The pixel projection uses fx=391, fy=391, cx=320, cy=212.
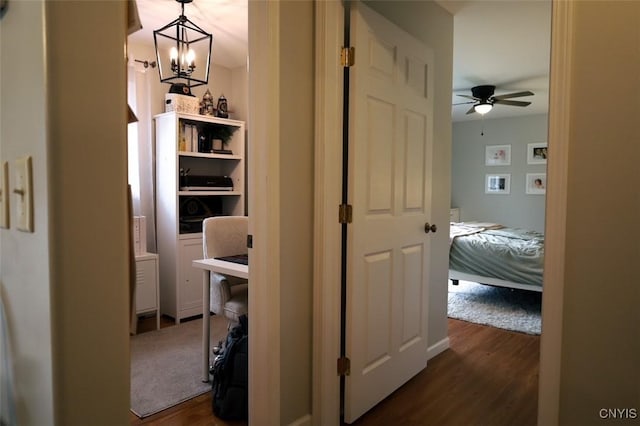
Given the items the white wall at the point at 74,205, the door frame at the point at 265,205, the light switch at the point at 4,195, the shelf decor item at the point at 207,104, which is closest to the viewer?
the white wall at the point at 74,205

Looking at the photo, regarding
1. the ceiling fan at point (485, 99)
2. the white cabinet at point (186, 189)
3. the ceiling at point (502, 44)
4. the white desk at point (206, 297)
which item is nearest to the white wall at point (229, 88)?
Result: the white cabinet at point (186, 189)

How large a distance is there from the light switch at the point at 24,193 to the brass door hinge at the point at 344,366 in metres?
1.64

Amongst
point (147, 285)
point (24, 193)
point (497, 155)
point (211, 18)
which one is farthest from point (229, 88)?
point (497, 155)

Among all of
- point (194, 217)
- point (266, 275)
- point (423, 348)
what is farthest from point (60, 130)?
point (194, 217)

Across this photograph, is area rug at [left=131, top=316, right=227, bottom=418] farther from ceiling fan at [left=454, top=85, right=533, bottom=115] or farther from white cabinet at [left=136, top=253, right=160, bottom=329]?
→ ceiling fan at [left=454, top=85, right=533, bottom=115]

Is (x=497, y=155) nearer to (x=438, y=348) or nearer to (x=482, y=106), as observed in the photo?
(x=482, y=106)

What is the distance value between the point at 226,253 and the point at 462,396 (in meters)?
1.79

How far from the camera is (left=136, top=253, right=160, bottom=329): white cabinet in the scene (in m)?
3.38

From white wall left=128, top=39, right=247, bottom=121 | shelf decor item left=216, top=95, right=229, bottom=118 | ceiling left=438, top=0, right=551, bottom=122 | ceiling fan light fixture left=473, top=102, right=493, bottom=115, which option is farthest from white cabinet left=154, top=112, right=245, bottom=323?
ceiling fan light fixture left=473, top=102, right=493, bottom=115

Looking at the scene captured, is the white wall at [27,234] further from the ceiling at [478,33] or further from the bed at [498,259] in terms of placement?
the bed at [498,259]

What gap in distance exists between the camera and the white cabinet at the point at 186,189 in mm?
3594

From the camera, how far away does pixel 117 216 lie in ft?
2.05

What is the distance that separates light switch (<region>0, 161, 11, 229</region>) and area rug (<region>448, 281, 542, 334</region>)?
3.73 meters

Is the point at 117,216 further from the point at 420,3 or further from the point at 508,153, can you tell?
the point at 508,153
